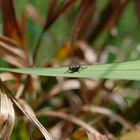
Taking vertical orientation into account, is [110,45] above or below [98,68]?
below

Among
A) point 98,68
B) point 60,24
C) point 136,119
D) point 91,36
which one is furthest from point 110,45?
point 98,68

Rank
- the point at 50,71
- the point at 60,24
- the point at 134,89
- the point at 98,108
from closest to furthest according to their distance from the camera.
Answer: the point at 50,71
the point at 98,108
the point at 134,89
the point at 60,24

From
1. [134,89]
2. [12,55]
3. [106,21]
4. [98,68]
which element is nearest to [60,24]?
[106,21]

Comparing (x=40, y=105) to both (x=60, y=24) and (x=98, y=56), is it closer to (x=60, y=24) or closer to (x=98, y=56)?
(x=98, y=56)

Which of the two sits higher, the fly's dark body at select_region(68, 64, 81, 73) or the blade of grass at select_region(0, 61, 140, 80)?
the blade of grass at select_region(0, 61, 140, 80)

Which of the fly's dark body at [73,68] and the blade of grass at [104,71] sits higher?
the blade of grass at [104,71]

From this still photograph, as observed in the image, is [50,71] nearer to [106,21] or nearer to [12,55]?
[12,55]

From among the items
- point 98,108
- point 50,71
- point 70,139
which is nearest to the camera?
point 50,71

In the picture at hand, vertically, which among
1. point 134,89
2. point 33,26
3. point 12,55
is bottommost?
point 134,89

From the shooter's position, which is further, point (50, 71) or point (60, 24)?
point (60, 24)
